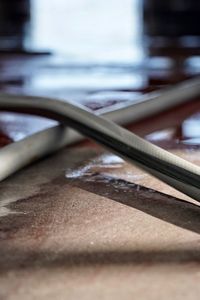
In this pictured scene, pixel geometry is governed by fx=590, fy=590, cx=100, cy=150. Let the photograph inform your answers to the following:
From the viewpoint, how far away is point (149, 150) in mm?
630

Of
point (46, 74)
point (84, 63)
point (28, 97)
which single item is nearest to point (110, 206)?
point (28, 97)

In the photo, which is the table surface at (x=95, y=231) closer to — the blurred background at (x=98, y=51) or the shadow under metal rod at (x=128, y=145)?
the shadow under metal rod at (x=128, y=145)

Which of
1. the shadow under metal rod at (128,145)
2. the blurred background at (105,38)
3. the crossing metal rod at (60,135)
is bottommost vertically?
the blurred background at (105,38)

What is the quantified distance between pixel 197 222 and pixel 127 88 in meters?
0.90

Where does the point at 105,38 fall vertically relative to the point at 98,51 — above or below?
below

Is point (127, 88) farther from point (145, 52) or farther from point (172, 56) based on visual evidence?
point (145, 52)

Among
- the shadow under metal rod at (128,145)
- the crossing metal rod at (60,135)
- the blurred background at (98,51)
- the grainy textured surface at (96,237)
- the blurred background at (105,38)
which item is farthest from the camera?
the blurred background at (105,38)

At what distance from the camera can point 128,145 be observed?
0.66 meters

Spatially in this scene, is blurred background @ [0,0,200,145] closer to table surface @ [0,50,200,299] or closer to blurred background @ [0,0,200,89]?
blurred background @ [0,0,200,89]

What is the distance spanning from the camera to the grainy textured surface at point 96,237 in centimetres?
43

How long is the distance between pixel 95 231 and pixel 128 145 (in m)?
0.16

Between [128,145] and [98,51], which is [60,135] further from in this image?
[98,51]

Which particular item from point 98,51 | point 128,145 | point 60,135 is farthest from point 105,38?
point 128,145

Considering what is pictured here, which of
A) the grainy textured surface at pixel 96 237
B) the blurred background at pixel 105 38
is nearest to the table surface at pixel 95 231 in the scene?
the grainy textured surface at pixel 96 237
